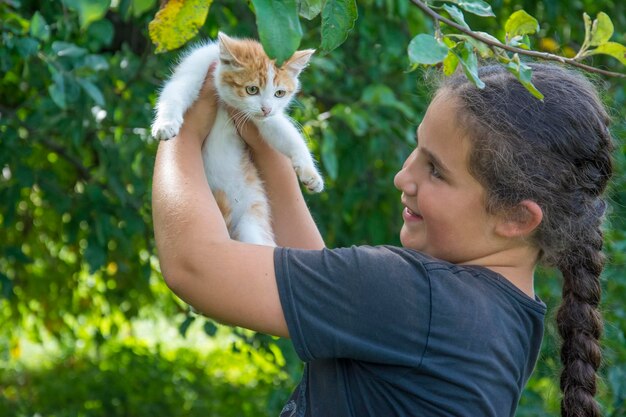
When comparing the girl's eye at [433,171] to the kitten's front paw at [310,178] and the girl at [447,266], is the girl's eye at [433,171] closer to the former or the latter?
the girl at [447,266]

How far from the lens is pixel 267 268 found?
4.33ft

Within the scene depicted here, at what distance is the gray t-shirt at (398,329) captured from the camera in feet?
4.28

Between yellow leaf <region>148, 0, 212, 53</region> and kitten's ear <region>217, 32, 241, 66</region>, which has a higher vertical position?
yellow leaf <region>148, 0, 212, 53</region>

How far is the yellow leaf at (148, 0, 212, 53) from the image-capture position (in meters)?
1.11

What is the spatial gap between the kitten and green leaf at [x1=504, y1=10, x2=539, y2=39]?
24.6 inches

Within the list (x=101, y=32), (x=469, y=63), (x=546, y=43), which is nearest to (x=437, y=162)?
(x=469, y=63)

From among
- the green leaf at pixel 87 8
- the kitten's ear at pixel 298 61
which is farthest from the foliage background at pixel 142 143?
the green leaf at pixel 87 8

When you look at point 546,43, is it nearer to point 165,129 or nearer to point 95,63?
point 95,63

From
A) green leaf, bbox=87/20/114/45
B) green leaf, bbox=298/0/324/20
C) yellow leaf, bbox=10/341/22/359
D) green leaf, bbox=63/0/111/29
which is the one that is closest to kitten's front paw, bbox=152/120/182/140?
green leaf, bbox=298/0/324/20

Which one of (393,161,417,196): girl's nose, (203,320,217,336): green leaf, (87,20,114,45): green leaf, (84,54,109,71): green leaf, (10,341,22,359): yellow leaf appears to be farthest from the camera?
(10,341,22,359): yellow leaf

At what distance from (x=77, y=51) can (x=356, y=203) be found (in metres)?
1.22

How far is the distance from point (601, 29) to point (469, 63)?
317 millimetres

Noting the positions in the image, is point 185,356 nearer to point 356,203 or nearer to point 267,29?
point 356,203

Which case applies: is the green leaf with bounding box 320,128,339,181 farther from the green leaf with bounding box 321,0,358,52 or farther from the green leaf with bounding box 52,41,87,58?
the green leaf with bounding box 321,0,358,52
